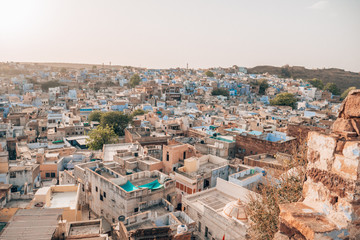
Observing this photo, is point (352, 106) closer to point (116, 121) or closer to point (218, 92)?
point (116, 121)

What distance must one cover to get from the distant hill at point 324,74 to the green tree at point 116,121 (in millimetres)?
86096

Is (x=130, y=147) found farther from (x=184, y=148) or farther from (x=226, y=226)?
(x=226, y=226)

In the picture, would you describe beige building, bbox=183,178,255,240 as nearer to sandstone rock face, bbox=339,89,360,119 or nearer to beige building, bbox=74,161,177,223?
beige building, bbox=74,161,177,223

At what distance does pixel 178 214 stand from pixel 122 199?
2.90 m

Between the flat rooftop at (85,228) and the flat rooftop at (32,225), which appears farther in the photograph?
the flat rooftop at (85,228)

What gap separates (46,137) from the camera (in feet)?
107

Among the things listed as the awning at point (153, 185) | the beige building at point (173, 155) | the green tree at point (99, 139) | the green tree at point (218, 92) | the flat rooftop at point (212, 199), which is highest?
the green tree at point (218, 92)

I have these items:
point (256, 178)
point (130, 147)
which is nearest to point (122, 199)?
point (256, 178)

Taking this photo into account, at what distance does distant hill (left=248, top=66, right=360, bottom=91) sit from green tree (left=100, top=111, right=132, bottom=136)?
8610cm

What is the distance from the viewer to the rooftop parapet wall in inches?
134

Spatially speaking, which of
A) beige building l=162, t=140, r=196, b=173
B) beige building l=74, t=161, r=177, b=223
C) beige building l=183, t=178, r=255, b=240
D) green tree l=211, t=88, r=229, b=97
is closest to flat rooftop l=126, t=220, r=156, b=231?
beige building l=74, t=161, r=177, b=223

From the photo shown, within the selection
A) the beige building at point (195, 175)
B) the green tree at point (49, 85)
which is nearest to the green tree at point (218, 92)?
the green tree at point (49, 85)

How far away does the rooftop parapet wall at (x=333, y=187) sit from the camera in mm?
3414

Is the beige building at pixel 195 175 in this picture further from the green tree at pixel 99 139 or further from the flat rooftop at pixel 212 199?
the green tree at pixel 99 139
